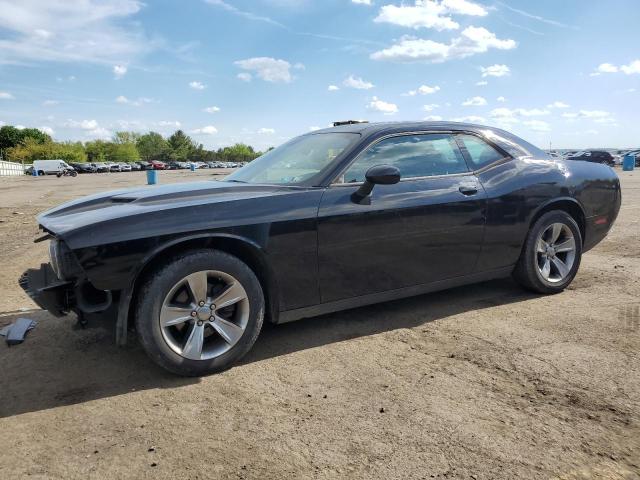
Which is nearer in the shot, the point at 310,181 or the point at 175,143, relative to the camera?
the point at 310,181

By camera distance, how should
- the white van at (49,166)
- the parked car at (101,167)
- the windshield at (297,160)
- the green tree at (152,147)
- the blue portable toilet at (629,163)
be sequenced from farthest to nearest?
the green tree at (152,147) → the parked car at (101,167) → the white van at (49,166) → the blue portable toilet at (629,163) → the windshield at (297,160)

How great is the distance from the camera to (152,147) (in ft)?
433

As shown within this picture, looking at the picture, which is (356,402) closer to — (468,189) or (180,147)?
(468,189)

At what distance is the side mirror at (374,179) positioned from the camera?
3463mm

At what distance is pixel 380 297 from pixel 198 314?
4.45ft

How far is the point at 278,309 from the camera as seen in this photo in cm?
335

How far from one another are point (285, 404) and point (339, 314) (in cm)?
151

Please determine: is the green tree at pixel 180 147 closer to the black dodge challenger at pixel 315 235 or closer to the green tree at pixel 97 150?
the green tree at pixel 97 150

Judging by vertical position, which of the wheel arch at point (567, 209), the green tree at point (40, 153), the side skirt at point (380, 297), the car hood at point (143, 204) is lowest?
the side skirt at point (380, 297)

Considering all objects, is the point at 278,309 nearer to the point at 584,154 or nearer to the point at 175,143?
the point at 584,154

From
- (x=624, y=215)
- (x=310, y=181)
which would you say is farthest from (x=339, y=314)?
(x=624, y=215)

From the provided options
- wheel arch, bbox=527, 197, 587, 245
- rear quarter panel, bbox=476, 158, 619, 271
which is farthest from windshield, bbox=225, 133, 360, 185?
wheel arch, bbox=527, 197, 587, 245

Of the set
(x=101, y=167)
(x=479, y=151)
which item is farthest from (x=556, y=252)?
(x=101, y=167)

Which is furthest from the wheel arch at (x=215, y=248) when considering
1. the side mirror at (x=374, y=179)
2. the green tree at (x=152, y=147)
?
the green tree at (x=152, y=147)
